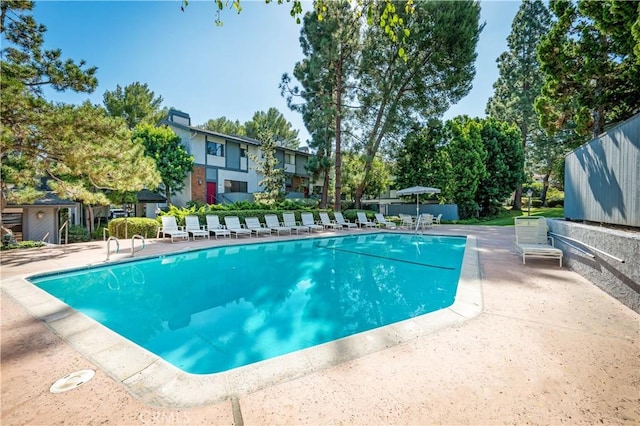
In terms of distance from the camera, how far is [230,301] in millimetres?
6125

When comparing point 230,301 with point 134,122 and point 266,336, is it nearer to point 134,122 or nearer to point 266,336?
point 266,336

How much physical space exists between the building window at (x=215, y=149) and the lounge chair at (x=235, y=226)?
36.7 feet

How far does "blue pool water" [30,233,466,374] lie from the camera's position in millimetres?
4398

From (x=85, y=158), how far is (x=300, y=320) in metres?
9.96

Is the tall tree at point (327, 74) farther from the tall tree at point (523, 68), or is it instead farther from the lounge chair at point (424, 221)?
the tall tree at point (523, 68)

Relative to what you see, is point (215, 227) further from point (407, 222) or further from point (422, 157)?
point (422, 157)

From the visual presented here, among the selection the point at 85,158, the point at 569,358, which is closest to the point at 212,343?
the point at 569,358

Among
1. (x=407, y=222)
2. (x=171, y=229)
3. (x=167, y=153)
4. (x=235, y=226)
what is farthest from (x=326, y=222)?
(x=167, y=153)

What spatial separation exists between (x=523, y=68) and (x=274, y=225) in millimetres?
27366

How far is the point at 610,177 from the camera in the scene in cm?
573

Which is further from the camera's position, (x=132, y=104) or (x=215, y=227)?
(x=132, y=104)

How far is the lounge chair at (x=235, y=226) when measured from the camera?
14.0 metres

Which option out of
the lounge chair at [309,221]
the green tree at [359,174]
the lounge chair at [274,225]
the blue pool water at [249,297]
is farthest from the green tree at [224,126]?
the blue pool water at [249,297]

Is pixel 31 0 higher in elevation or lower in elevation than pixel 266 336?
higher
